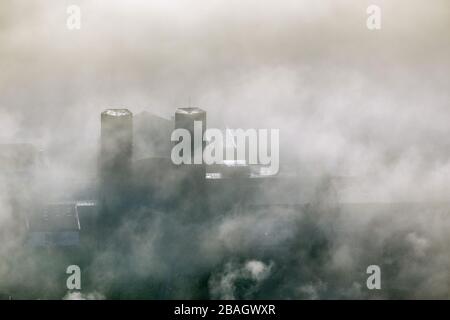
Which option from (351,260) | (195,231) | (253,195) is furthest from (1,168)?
(351,260)

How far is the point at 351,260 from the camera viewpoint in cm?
3481

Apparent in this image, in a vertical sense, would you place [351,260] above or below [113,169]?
below

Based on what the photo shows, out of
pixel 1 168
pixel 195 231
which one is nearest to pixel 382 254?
pixel 195 231

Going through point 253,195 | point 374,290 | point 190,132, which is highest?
point 190,132

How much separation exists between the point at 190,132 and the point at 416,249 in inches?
594

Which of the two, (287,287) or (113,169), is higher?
(113,169)
